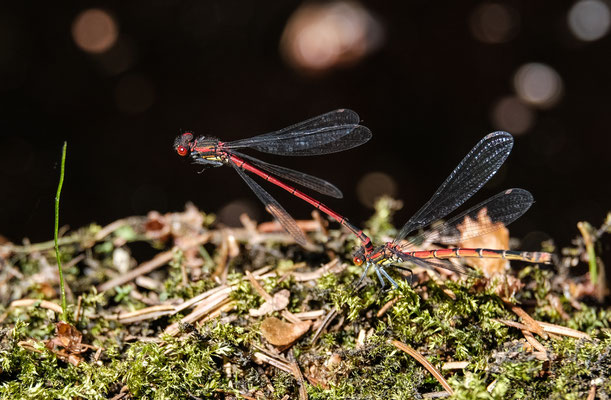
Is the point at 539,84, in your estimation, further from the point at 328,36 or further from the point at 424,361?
the point at 424,361

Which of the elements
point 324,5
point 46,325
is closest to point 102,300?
point 46,325

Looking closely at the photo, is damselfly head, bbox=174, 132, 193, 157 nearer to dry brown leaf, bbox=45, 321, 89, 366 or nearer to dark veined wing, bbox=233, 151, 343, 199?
dark veined wing, bbox=233, 151, 343, 199

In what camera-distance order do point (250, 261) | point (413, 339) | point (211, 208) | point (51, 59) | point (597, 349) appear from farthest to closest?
1. point (211, 208)
2. point (51, 59)
3. point (250, 261)
4. point (413, 339)
5. point (597, 349)

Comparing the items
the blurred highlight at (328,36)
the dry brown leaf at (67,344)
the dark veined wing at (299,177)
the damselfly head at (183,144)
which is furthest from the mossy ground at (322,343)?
the blurred highlight at (328,36)

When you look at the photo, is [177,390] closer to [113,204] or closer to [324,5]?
[113,204]

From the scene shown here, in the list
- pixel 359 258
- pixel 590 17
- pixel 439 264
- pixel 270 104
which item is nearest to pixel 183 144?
pixel 359 258

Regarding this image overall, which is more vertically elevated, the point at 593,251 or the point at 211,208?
the point at 593,251
